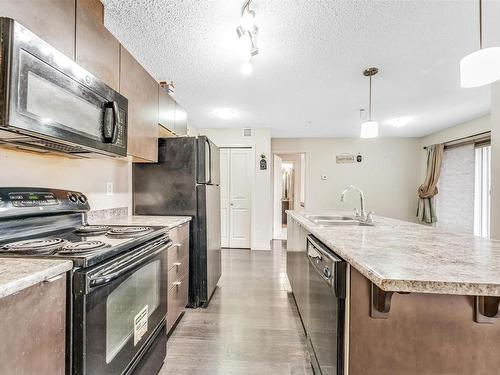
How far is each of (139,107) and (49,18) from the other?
2.85 feet

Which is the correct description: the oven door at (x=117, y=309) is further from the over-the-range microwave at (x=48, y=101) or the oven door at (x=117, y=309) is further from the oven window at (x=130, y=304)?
the over-the-range microwave at (x=48, y=101)

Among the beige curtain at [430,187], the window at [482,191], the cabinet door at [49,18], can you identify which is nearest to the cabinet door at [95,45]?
the cabinet door at [49,18]

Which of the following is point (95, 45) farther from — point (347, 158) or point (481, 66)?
point (347, 158)

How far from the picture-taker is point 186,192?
2.44 m

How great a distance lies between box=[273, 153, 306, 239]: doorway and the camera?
6148 mm

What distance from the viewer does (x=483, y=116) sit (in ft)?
13.1

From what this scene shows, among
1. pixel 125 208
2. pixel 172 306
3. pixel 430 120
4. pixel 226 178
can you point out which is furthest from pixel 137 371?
pixel 430 120

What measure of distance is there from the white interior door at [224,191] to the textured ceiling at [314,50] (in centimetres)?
135

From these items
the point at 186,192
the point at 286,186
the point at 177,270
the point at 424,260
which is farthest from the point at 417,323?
the point at 286,186

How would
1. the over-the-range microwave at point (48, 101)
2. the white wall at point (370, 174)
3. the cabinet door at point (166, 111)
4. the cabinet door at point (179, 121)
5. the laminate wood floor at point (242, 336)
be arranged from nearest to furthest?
1. the over-the-range microwave at point (48, 101)
2. the laminate wood floor at point (242, 336)
3. the cabinet door at point (166, 111)
4. the cabinet door at point (179, 121)
5. the white wall at point (370, 174)

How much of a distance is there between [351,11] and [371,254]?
1623 millimetres

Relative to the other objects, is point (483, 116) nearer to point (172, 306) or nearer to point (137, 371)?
point (172, 306)

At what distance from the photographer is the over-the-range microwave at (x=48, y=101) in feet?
2.87

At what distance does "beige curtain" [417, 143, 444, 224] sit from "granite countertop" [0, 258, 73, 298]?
19.8 ft
